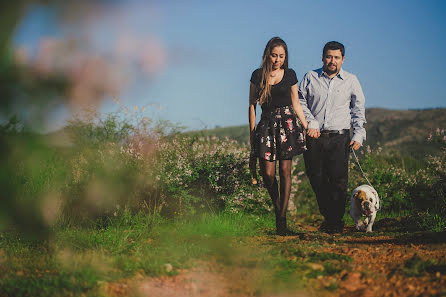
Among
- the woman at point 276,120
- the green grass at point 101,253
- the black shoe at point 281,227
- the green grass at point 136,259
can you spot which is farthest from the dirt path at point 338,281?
the woman at point 276,120

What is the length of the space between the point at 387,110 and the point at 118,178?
3304cm

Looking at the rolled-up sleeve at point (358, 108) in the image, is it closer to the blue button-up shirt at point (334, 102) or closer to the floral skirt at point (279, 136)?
the blue button-up shirt at point (334, 102)

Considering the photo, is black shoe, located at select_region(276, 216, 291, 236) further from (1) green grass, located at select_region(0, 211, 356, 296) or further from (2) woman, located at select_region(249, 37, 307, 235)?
(1) green grass, located at select_region(0, 211, 356, 296)

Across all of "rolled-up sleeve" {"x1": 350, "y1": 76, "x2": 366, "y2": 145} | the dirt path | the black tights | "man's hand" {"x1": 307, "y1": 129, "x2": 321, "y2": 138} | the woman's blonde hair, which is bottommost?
the dirt path

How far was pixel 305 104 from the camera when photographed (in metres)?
6.01

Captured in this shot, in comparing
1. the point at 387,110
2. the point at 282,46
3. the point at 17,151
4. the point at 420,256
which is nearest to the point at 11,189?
the point at 17,151

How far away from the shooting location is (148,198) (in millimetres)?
6055

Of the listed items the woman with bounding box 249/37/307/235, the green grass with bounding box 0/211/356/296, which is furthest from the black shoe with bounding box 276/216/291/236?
the green grass with bounding box 0/211/356/296

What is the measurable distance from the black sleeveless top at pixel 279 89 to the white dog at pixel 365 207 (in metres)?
1.74

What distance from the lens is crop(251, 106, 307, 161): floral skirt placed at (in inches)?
210

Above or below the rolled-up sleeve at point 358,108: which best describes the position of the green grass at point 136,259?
below

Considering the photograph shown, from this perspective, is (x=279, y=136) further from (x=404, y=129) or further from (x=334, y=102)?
(x=404, y=129)

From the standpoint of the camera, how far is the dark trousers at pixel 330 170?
5.91m

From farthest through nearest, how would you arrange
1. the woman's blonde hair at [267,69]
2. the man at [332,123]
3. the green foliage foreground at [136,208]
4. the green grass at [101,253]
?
the man at [332,123]
the woman's blonde hair at [267,69]
the green grass at [101,253]
the green foliage foreground at [136,208]
